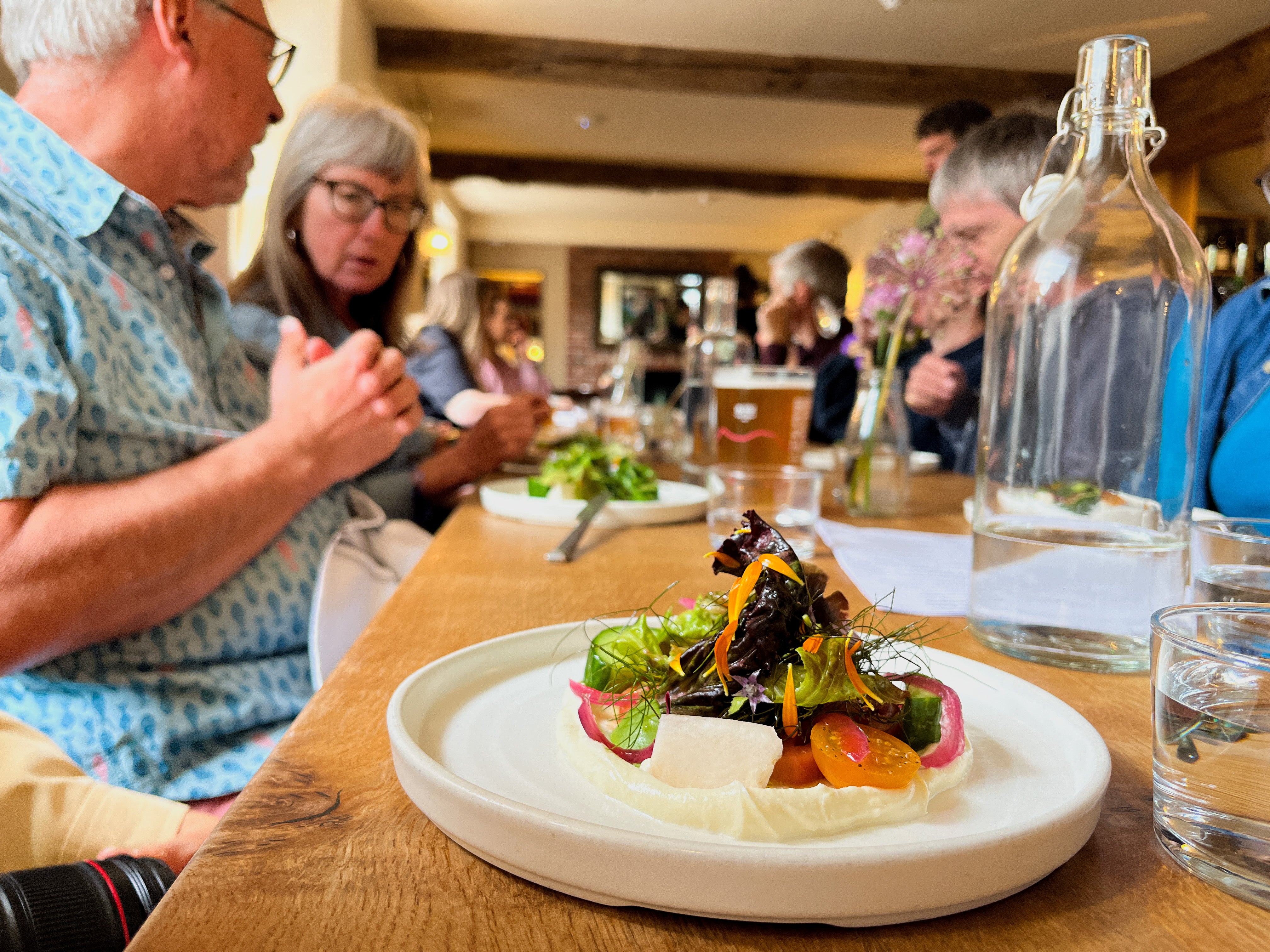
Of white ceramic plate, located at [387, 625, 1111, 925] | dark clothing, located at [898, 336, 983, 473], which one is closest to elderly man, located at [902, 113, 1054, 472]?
dark clothing, located at [898, 336, 983, 473]

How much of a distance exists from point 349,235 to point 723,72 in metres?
4.61

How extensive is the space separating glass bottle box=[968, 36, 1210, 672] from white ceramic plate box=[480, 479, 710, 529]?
1.89 ft

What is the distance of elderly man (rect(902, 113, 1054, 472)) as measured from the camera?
6.07ft

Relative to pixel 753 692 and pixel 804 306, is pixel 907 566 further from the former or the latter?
pixel 804 306

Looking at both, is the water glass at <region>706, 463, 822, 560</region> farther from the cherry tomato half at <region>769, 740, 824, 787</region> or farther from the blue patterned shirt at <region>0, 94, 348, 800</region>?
the cherry tomato half at <region>769, 740, 824, 787</region>

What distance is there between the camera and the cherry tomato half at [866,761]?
38 centimetres

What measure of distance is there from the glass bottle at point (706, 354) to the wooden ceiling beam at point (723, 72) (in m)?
3.95

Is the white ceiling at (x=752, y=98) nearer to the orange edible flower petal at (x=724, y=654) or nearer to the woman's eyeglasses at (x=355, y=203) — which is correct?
the woman's eyeglasses at (x=355, y=203)

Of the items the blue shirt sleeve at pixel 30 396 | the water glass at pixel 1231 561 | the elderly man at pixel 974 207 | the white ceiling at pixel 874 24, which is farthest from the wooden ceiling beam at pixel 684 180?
the water glass at pixel 1231 561

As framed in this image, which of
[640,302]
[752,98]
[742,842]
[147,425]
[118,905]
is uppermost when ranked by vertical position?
[752,98]

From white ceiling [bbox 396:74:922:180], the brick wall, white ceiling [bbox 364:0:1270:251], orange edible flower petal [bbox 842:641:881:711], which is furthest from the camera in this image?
the brick wall

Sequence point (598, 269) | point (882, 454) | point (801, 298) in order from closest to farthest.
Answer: point (882, 454) → point (801, 298) → point (598, 269)

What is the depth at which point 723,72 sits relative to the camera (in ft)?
18.9

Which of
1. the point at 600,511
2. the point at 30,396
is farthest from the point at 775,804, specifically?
the point at 600,511
